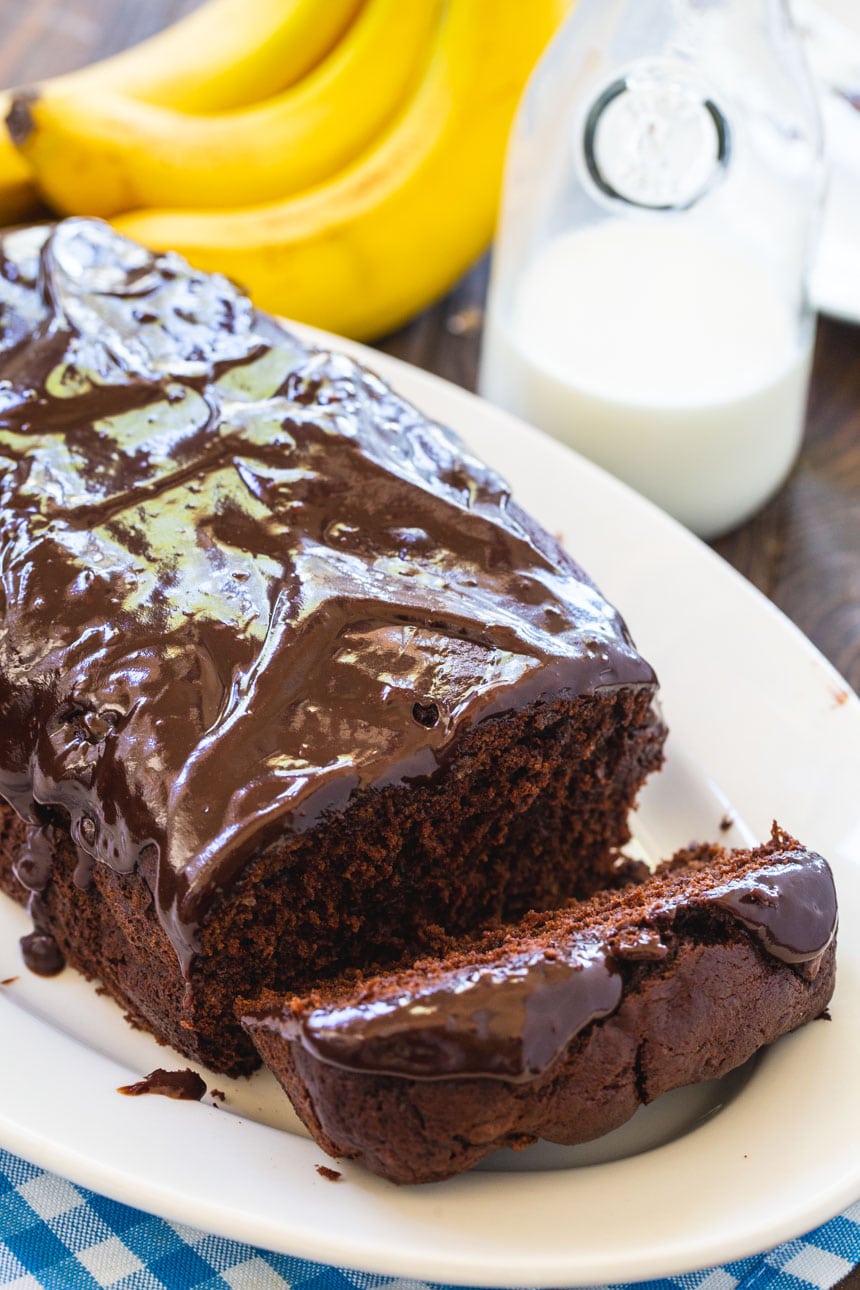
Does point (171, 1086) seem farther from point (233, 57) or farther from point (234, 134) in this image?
point (233, 57)

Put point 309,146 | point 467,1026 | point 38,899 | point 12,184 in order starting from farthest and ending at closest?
point 309,146, point 12,184, point 38,899, point 467,1026

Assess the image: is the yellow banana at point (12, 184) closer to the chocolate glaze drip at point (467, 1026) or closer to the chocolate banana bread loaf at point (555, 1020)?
the chocolate banana bread loaf at point (555, 1020)

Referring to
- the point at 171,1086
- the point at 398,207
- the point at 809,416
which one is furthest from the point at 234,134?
the point at 171,1086

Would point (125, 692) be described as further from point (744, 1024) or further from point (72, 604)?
point (744, 1024)

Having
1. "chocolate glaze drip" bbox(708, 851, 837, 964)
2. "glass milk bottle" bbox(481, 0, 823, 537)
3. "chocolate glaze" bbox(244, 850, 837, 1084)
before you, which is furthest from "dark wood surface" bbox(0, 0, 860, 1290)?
"chocolate glaze" bbox(244, 850, 837, 1084)

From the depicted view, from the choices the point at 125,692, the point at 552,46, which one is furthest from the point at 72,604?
the point at 552,46

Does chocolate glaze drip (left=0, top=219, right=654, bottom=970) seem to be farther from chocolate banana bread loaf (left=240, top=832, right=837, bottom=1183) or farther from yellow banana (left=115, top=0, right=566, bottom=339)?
yellow banana (left=115, top=0, right=566, bottom=339)
